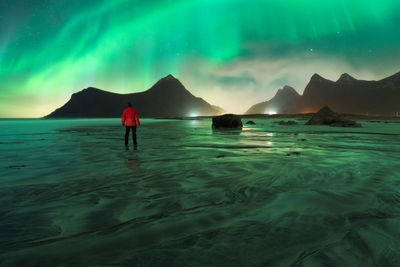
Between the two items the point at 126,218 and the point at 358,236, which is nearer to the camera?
the point at 358,236

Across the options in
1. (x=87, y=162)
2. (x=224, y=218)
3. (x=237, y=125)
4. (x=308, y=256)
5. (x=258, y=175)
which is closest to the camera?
(x=308, y=256)

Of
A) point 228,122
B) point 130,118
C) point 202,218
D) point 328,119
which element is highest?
point 130,118

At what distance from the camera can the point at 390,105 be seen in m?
170

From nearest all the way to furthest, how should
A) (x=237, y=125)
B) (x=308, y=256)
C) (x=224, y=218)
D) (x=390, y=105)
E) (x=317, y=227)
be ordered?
(x=308, y=256)
(x=317, y=227)
(x=224, y=218)
(x=237, y=125)
(x=390, y=105)

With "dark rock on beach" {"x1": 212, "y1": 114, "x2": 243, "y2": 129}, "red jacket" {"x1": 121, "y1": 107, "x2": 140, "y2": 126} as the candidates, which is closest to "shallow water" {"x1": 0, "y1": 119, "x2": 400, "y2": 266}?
"red jacket" {"x1": 121, "y1": 107, "x2": 140, "y2": 126}

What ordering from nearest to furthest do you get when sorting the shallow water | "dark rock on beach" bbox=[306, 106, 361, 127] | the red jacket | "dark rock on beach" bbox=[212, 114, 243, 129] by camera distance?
the shallow water, the red jacket, "dark rock on beach" bbox=[212, 114, 243, 129], "dark rock on beach" bbox=[306, 106, 361, 127]

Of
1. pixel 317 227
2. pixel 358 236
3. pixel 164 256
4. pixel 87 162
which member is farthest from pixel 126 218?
pixel 87 162

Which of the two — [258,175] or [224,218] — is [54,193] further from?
[258,175]

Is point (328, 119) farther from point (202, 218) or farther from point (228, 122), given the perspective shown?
point (202, 218)

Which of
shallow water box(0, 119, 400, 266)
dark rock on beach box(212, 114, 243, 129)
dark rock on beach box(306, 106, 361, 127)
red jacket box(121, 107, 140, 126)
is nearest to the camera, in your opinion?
shallow water box(0, 119, 400, 266)

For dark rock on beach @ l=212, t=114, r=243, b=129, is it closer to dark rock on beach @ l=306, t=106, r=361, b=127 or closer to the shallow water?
dark rock on beach @ l=306, t=106, r=361, b=127

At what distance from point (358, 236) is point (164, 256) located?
5.85 ft

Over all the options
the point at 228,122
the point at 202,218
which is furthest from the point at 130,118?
the point at 228,122

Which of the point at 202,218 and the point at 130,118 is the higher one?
the point at 130,118
